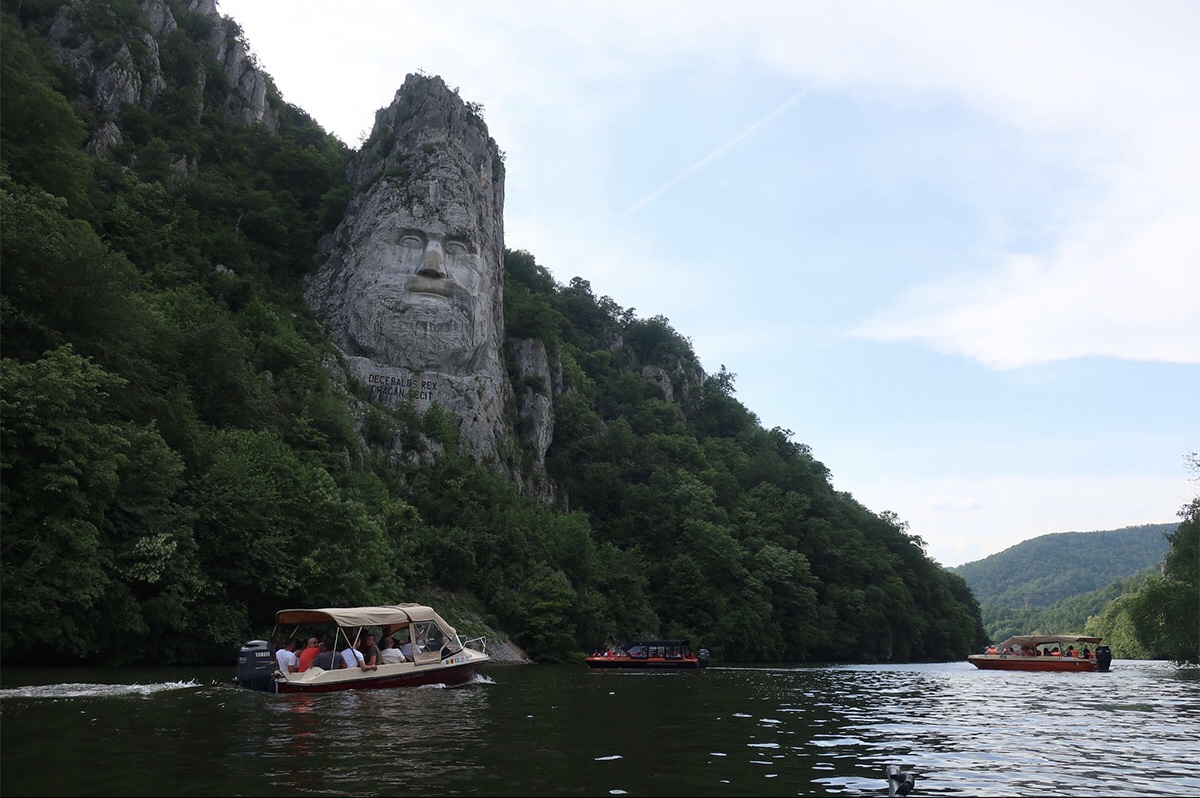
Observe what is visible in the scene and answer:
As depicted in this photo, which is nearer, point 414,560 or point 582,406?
point 414,560

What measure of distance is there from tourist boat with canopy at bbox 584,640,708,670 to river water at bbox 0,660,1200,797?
2400 cm

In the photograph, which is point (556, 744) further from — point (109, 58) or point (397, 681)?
point (109, 58)

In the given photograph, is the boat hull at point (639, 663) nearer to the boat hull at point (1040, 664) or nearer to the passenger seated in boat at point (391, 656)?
the boat hull at point (1040, 664)

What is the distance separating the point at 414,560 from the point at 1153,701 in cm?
4359

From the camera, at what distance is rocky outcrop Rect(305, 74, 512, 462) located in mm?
77438

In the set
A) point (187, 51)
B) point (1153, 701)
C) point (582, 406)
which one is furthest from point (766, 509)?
point (187, 51)

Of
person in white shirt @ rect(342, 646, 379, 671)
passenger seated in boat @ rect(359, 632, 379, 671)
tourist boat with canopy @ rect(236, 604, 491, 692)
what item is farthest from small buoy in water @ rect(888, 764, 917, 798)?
passenger seated in boat @ rect(359, 632, 379, 671)

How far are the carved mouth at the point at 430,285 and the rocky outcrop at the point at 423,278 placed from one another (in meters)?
0.09

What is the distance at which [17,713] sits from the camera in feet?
57.3

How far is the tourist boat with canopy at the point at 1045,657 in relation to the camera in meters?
56.7

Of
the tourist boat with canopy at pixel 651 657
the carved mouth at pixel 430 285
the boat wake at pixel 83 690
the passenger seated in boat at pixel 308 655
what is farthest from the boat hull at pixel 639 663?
the carved mouth at pixel 430 285

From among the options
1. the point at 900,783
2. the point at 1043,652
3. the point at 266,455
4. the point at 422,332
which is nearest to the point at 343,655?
the point at 900,783

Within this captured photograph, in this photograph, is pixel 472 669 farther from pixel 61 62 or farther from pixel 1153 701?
pixel 61 62

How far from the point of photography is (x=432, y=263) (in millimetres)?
79562
